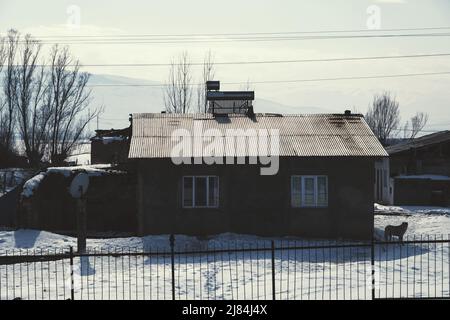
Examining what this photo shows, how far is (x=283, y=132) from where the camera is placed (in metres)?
23.7

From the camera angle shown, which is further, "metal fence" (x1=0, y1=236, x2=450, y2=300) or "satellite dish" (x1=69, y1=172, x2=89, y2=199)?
"satellite dish" (x1=69, y1=172, x2=89, y2=199)

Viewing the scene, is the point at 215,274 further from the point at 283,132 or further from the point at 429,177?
the point at 429,177

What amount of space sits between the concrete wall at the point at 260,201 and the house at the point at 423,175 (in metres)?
14.9

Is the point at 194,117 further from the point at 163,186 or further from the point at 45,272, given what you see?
the point at 45,272

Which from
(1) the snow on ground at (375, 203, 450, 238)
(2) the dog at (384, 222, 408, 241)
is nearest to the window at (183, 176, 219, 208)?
(2) the dog at (384, 222, 408, 241)

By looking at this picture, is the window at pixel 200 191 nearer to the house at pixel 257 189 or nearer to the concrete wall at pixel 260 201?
the house at pixel 257 189

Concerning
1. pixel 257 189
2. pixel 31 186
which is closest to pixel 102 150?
pixel 31 186

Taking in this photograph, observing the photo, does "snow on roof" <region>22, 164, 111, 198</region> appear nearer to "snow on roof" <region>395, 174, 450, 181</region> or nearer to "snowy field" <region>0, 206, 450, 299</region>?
"snowy field" <region>0, 206, 450, 299</region>

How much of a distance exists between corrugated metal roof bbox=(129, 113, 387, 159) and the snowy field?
308 cm

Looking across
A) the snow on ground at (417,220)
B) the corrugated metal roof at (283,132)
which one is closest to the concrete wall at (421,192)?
the snow on ground at (417,220)

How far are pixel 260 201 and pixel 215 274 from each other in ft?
23.5

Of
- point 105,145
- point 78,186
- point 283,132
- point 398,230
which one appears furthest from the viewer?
point 105,145

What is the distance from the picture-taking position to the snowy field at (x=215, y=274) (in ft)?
43.4

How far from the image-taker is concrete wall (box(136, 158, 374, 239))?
21.6 meters
